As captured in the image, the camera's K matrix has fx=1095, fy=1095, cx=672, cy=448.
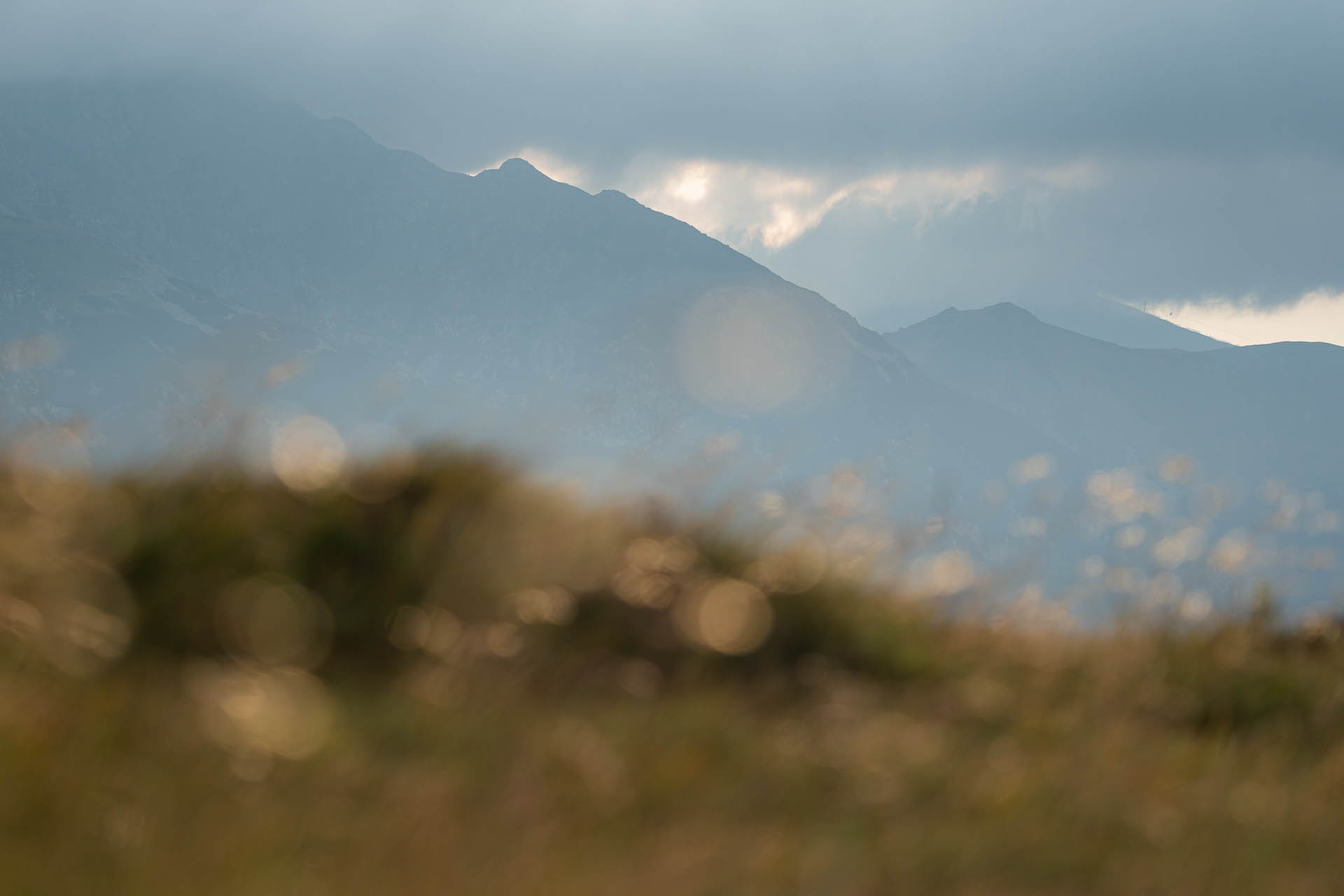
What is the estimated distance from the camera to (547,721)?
12.2ft

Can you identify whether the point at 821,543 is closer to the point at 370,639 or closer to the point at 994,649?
the point at 994,649

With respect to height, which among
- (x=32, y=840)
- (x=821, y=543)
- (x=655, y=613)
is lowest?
(x=32, y=840)

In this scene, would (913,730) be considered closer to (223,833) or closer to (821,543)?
(821,543)

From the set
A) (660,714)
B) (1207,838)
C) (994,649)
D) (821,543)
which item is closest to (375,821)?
(660,714)

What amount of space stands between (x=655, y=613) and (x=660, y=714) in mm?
955

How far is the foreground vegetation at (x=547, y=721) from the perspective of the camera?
8.89ft

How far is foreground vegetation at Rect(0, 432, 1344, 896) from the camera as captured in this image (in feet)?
8.89

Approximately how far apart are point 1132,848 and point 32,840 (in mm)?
3251

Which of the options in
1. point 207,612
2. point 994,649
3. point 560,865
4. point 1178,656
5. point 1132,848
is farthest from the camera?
point 1178,656

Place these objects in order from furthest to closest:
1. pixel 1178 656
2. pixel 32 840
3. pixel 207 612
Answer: pixel 1178 656, pixel 207 612, pixel 32 840

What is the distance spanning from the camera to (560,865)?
269 centimetres

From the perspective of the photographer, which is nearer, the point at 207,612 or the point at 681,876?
the point at 681,876

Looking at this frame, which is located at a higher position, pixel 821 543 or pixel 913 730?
pixel 821 543

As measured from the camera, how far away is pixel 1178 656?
638cm
